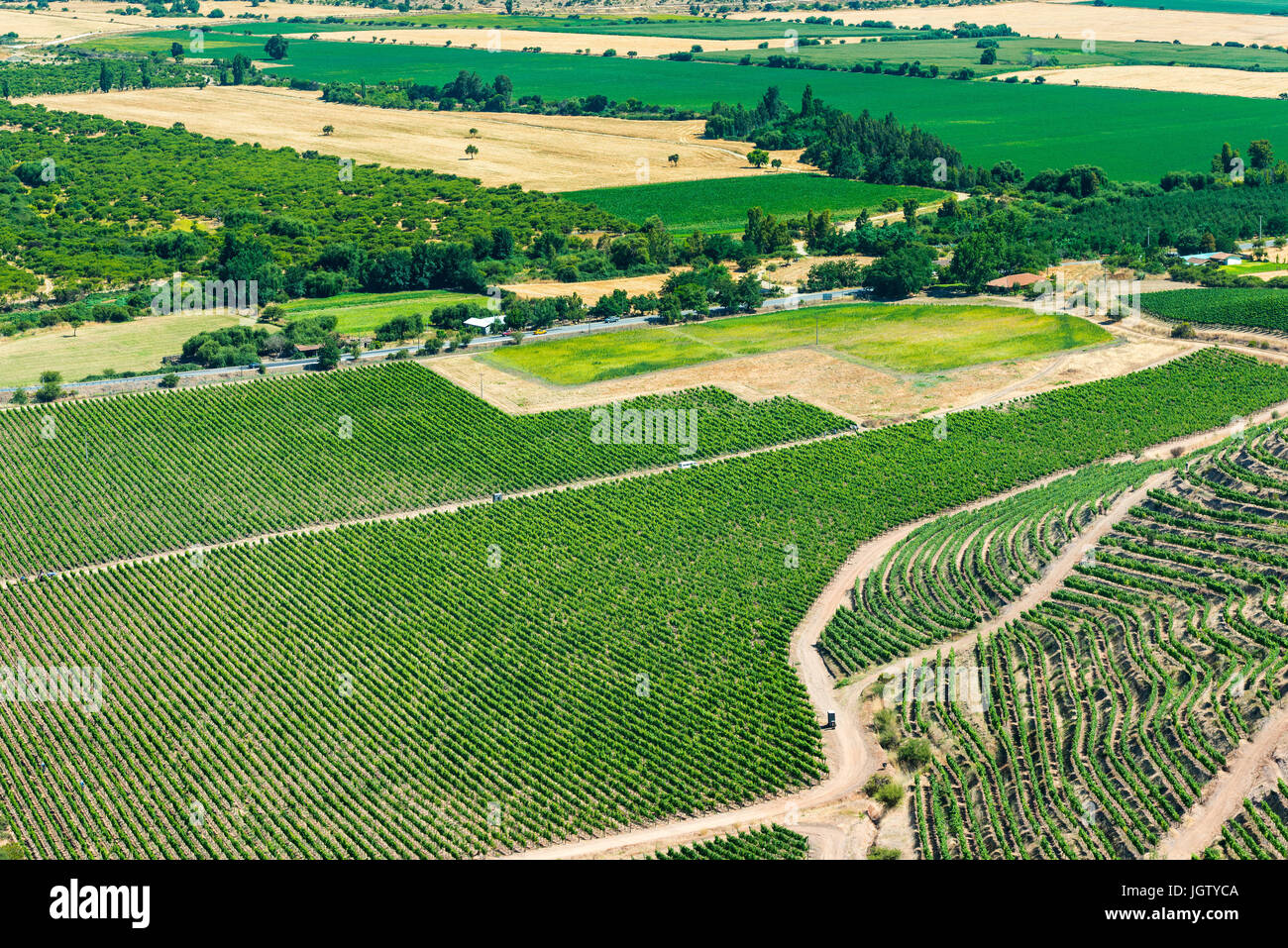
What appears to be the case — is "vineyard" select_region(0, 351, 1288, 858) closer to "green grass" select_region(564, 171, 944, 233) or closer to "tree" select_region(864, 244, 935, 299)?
"tree" select_region(864, 244, 935, 299)

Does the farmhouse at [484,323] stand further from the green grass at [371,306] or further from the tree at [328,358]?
the tree at [328,358]

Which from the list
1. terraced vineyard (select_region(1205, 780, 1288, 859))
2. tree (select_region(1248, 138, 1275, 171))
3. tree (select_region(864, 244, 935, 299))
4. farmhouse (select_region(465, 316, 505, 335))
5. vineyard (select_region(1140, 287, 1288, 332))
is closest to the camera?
terraced vineyard (select_region(1205, 780, 1288, 859))

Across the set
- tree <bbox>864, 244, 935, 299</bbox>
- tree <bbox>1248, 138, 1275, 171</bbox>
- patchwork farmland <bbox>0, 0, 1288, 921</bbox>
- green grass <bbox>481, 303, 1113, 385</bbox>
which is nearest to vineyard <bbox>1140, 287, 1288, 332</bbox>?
patchwork farmland <bbox>0, 0, 1288, 921</bbox>

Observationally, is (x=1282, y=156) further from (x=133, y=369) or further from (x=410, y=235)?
(x=133, y=369)

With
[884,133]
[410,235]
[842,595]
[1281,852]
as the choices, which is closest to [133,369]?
[410,235]

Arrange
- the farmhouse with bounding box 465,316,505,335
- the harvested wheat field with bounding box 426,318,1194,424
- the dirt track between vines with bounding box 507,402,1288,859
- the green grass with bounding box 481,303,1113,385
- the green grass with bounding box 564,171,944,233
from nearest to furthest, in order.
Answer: the dirt track between vines with bounding box 507,402,1288,859, the harvested wheat field with bounding box 426,318,1194,424, the green grass with bounding box 481,303,1113,385, the farmhouse with bounding box 465,316,505,335, the green grass with bounding box 564,171,944,233

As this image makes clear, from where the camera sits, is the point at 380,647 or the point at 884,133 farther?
the point at 884,133

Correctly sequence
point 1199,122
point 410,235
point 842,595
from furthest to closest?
point 1199,122 → point 410,235 → point 842,595
